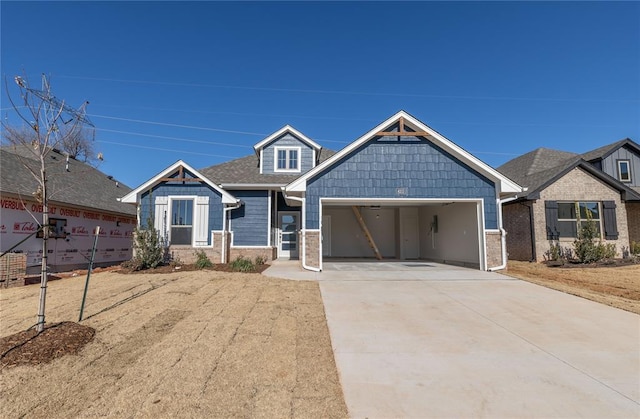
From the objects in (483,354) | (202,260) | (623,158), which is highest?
(623,158)

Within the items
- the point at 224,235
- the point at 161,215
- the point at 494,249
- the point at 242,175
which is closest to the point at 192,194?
the point at 161,215

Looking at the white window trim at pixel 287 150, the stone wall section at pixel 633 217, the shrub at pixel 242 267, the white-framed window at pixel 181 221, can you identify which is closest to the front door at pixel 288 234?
the white window trim at pixel 287 150

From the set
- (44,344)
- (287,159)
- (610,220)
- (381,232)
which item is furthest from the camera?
(381,232)

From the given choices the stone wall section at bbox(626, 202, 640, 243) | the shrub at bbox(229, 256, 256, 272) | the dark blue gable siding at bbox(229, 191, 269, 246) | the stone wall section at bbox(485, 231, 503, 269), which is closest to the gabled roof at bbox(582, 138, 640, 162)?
the stone wall section at bbox(626, 202, 640, 243)

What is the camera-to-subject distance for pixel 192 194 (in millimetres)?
13211

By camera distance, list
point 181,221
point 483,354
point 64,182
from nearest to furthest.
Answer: point 483,354
point 181,221
point 64,182

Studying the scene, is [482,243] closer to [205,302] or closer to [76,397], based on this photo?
[205,302]

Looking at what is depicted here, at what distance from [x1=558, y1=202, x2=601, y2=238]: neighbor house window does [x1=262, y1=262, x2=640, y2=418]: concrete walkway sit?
9622 millimetres

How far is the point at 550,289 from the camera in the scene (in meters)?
7.96

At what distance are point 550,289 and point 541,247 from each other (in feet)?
26.1

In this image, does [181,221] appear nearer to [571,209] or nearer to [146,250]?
[146,250]

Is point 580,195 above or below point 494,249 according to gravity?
above

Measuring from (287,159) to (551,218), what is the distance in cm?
1242

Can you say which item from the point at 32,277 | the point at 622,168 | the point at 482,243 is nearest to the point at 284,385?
the point at 482,243
